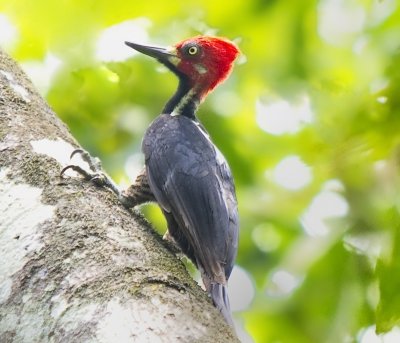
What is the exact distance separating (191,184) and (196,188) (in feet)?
0.13

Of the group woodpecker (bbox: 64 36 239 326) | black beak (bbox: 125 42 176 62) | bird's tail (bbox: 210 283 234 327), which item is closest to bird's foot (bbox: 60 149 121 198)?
woodpecker (bbox: 64 36 239 326)

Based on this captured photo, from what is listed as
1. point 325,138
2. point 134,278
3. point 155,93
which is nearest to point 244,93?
point 155,93

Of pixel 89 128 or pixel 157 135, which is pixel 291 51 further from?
pixel 89 128

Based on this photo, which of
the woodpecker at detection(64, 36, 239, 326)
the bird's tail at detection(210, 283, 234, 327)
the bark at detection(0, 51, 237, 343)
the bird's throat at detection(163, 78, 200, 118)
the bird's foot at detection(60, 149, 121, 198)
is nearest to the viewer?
the bark at detection(0, 51, 237, 343)

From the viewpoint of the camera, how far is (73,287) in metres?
1.72

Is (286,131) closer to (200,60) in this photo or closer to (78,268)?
(200,60)

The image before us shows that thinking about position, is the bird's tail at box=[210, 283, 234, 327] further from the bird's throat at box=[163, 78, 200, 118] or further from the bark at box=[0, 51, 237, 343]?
the bird's throat at box=[163, 78, 200, 118]

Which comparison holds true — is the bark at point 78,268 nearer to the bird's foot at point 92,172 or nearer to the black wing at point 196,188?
the bird's foot at point 92,172

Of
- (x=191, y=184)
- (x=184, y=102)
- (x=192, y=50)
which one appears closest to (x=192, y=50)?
(x=192, y=50)

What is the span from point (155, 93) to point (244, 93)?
498mm

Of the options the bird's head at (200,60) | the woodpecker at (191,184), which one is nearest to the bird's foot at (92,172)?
the woodpecker at (191,184)

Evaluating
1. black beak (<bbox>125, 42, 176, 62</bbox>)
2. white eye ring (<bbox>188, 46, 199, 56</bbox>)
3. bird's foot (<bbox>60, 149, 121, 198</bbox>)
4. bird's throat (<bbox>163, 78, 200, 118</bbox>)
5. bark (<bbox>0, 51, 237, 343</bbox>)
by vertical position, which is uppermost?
white eye ring (<bbox>188, 46, 199, 56</bbox>)

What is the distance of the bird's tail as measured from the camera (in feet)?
7.03

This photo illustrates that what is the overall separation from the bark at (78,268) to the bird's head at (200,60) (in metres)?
1.67
